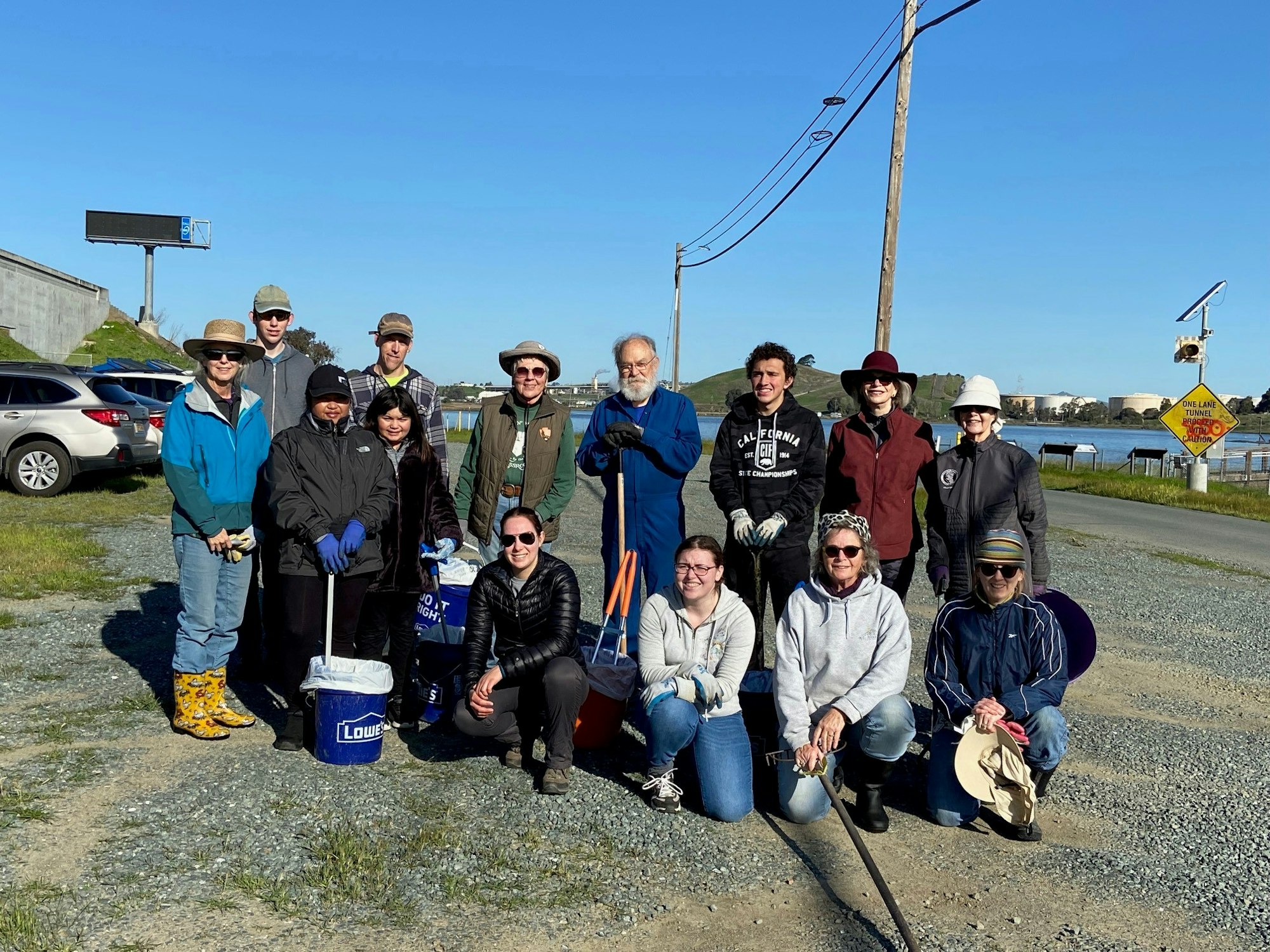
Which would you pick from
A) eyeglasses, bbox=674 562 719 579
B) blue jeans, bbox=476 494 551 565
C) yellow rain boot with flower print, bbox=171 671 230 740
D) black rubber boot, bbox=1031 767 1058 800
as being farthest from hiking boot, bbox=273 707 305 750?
black rubber boot, bbox=1031 767 1058 800

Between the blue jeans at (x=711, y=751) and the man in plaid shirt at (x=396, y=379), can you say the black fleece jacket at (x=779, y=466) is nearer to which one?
the blue jeans at (x=711, y=751)

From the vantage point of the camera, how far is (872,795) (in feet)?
14.5

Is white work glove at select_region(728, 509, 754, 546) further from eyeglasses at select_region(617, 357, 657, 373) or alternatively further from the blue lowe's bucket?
the blue lowe's bucket

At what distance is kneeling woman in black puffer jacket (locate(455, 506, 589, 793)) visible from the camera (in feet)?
15.4

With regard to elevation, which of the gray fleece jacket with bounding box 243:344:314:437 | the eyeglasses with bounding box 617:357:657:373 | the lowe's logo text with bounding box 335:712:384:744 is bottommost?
the lowe's logo text with bounding box 335:712:384:744

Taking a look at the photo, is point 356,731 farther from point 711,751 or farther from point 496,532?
point 711,751

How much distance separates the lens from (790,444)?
555 cm

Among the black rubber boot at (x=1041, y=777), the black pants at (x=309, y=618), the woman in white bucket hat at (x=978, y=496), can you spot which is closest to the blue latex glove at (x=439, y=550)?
the black pants at (x=309, y=618)

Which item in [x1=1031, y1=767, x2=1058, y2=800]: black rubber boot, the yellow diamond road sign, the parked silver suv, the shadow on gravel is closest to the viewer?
[x1=1031, y1=767, x2=1058, y2=800]: black rubber boot

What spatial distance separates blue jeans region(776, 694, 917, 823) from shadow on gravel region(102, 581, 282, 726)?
270 cm

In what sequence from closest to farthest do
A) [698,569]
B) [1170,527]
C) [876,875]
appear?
[876,875] → [698,569] → [1170,527]

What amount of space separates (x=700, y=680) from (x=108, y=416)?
41.9ft

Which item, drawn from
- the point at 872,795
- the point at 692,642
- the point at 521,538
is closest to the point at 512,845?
the point at 692,642

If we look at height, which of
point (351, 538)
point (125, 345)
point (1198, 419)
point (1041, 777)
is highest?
point (125, 345)
